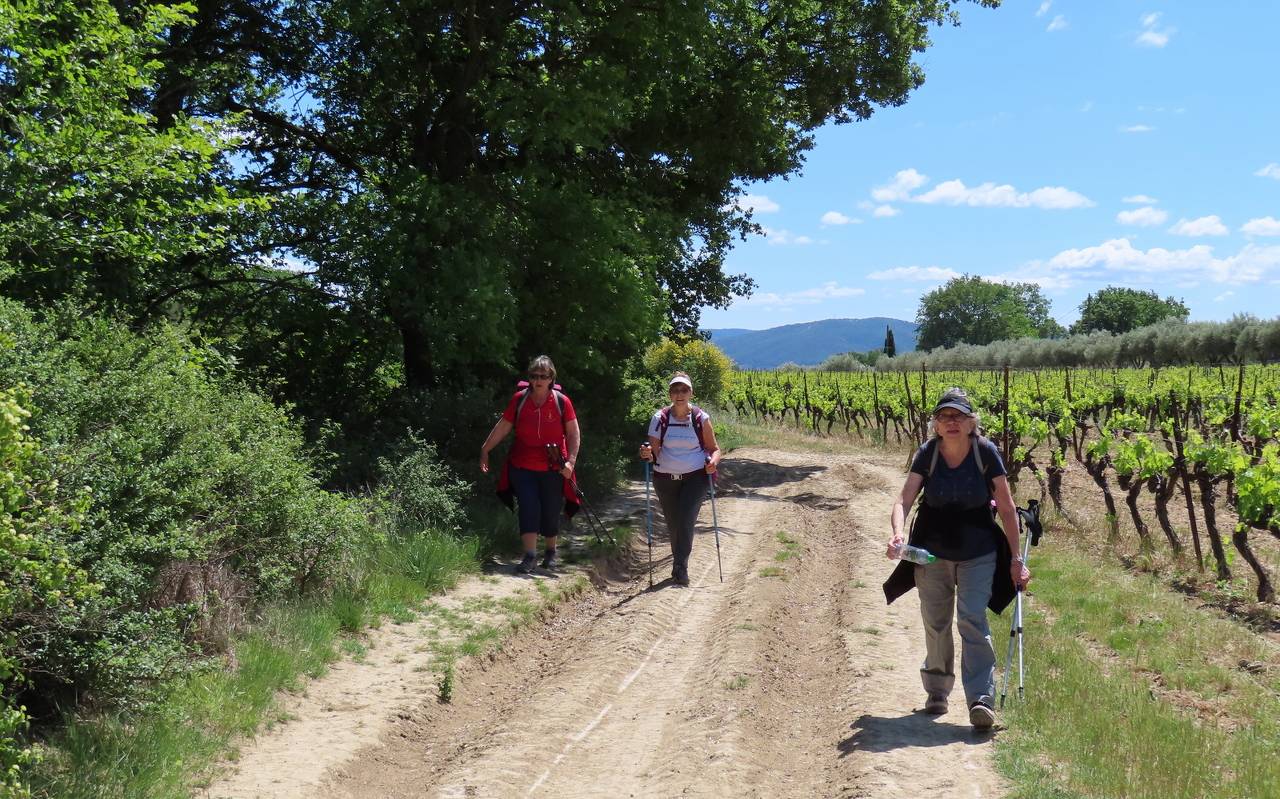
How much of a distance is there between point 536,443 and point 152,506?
4443mm

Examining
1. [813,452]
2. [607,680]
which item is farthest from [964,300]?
[607,680]

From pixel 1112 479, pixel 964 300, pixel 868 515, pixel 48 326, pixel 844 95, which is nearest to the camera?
pixel 48 326

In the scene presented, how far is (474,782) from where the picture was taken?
5.05 m

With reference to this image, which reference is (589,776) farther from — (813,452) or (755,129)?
(813,452)

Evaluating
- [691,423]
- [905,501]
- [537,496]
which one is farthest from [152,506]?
[691,423]

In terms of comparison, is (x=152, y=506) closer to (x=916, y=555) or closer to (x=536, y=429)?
(x=916, y=555)

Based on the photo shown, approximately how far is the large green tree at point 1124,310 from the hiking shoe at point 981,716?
148 metres

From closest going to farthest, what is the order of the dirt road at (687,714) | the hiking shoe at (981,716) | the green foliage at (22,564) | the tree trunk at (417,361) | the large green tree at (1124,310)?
the green foliage at (22,564) → the dirt road at (687,714) → the hiking shoe at (981,716) → the tree trunk at (417,361) → the large green tree at (1124,310)

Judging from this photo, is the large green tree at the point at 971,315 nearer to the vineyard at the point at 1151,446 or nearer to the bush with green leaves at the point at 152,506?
the vineyard at the point at 1151,446

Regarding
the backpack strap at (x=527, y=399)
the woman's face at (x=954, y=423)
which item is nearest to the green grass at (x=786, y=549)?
the backpack strap at (x=527, y=399)

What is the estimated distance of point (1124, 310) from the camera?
144m

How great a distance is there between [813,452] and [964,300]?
14277 cm

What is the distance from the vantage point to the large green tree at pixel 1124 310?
143 metres

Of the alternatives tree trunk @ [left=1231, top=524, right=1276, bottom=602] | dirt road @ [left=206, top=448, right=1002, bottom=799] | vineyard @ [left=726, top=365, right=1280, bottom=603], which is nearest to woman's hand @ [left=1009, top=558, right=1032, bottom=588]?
dirt road @ [left=206, top=448, right=1002, bottom=799]
